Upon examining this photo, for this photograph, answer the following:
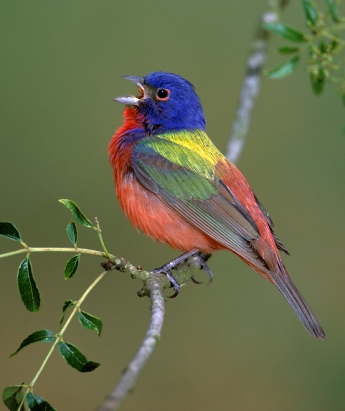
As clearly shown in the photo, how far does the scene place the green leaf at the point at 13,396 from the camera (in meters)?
2.73

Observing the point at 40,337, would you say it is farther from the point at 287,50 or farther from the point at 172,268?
the point at 287,50

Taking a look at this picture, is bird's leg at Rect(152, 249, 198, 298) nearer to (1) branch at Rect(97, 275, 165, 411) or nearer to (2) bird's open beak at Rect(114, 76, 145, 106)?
(1) branch at Rect(97, 275, 165, 411)

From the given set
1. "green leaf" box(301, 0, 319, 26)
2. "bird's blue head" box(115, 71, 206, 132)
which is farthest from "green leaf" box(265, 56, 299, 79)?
"bird's blue head" box(115, 71, 206, 132)

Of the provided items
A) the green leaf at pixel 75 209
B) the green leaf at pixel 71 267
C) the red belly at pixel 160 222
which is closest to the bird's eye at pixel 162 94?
the red belly at pixel 160 222

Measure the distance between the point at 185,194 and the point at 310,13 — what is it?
4.75 ft

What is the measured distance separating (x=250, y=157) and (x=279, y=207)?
0.70 metres

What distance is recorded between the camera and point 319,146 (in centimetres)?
756

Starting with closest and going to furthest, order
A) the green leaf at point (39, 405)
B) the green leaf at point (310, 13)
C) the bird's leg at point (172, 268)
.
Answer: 1. the green leaf at point (39, 405)
2. the green leaf at point (310, 13)
3. the bird's leg at point (172, 268)

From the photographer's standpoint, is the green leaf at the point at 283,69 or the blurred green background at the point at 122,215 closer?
the green leaf at the point at 283,69

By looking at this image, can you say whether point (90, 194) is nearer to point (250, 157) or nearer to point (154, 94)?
point (250, 157)

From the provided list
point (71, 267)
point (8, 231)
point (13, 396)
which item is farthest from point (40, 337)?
point (8, 231)

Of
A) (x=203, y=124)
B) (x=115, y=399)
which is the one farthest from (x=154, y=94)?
(x=115, y=399)

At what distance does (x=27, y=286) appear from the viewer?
9.78 ft

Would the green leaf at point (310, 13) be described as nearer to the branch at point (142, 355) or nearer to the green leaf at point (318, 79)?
the green leaf at point (318, 79)
